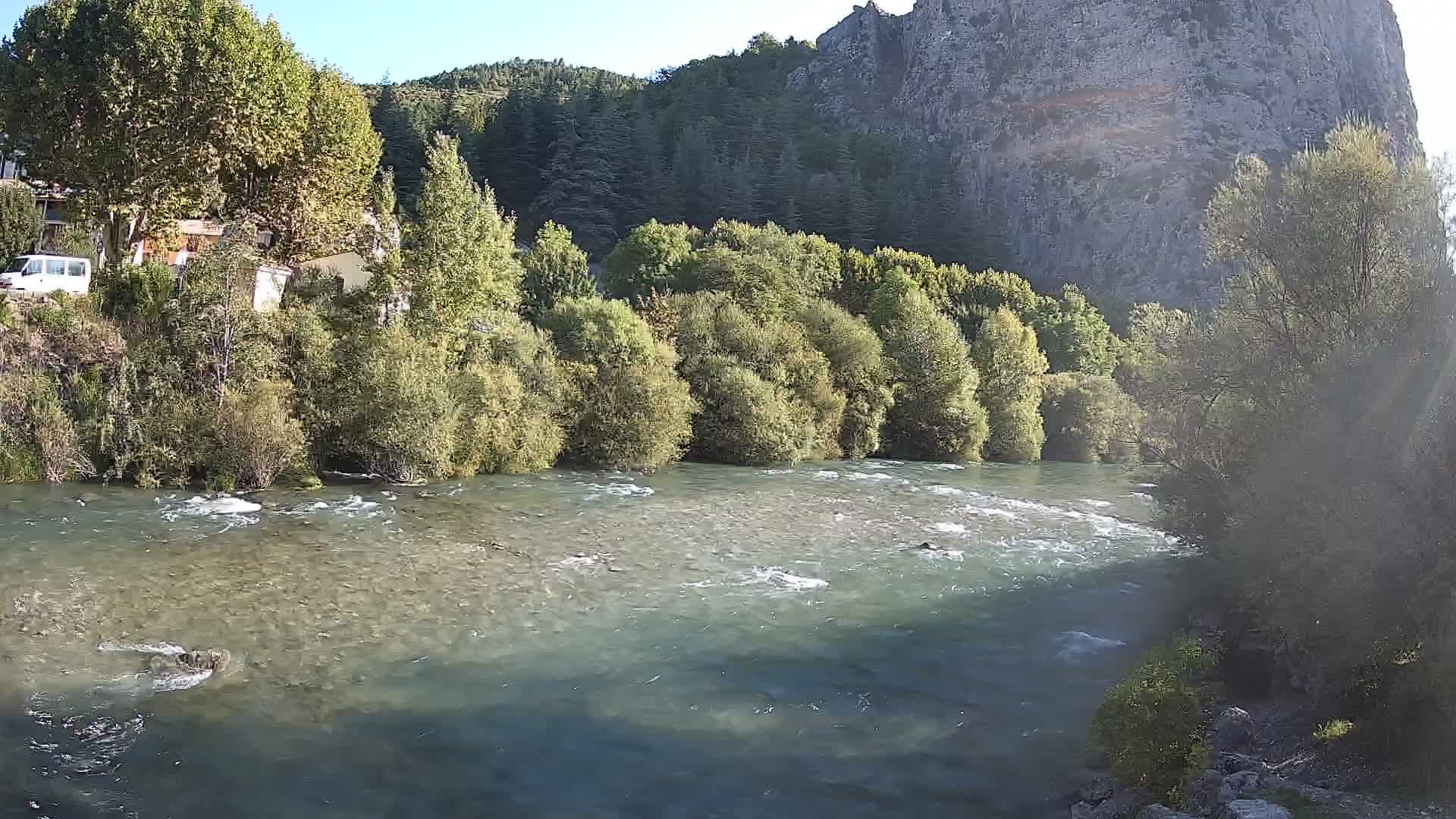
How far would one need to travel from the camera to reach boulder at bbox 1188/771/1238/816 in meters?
11.3

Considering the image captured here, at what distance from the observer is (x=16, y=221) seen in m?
40.4

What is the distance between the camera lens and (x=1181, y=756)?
12.5 m

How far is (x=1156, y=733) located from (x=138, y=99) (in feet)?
136

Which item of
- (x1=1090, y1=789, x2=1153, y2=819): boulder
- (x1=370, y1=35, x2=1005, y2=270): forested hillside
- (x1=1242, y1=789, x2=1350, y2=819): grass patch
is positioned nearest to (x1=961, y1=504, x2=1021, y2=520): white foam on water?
(x1=1090, y1=789, x2=1153, y2=819): boulder

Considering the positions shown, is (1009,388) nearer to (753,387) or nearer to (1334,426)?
(753,387)

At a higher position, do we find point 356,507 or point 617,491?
point 617,491

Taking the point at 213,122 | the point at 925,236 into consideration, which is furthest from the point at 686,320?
the point at 925,236

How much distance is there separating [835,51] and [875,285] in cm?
9268

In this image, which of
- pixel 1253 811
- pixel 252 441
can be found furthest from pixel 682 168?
pixel 1253 811

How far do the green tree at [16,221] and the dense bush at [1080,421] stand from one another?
55293 mm

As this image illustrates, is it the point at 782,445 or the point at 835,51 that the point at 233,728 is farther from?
the point at 835,51

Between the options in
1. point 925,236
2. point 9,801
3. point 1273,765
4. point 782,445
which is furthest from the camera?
point 925,236

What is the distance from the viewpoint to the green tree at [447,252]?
40031 mm

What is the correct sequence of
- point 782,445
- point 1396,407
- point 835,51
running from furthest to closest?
point 835,51, point 782,445, point 1396,407
